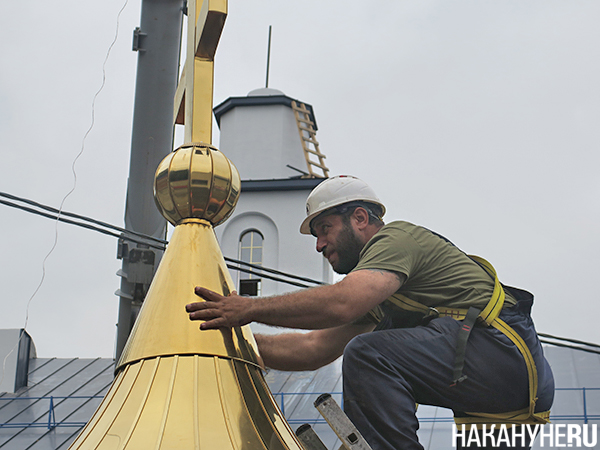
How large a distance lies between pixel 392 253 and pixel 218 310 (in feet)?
2.98

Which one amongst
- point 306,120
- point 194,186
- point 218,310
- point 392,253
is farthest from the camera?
point 306,120

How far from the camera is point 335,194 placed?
329 cm

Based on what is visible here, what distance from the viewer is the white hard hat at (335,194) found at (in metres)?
3.28

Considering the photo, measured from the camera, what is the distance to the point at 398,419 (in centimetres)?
277

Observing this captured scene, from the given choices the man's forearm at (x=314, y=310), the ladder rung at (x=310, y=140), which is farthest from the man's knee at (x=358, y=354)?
the ladder rung at (x=310, y=140)

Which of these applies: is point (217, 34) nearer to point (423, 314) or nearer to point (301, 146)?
point (423, 314)

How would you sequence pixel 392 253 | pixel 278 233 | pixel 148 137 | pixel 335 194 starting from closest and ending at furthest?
pixel 392 253 → pixel 335 194 → pixel 148 137 → pixel 278 233

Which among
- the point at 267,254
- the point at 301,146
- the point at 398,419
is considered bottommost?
the point at 398,419

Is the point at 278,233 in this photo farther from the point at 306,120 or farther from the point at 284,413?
the point at 284,413

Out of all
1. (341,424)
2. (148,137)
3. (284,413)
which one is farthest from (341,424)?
(284,413)

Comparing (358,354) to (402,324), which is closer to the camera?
(358,354)

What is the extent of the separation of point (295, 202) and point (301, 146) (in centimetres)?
281

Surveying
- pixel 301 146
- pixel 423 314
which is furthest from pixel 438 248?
pixel 301 146

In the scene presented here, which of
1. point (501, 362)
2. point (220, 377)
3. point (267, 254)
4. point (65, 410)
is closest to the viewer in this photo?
point (220, 377)
